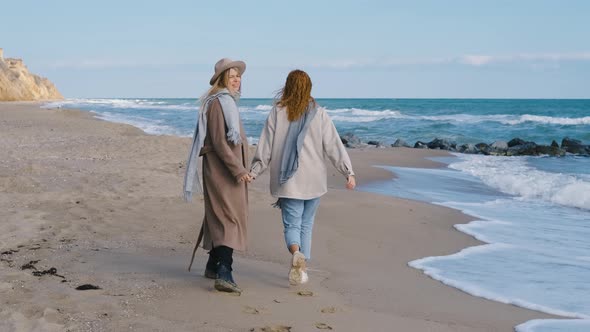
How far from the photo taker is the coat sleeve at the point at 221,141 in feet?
16.7

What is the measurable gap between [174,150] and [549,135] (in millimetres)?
24437

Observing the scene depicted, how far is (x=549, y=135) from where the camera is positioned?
35.2m

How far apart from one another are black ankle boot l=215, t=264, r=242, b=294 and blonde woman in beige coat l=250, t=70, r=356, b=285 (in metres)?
0.46

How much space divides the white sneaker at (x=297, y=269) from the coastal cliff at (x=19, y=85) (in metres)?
74.2

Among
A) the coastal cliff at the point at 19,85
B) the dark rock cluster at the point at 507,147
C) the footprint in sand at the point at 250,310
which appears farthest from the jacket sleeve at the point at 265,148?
the coastal cliff at the point at 19,85

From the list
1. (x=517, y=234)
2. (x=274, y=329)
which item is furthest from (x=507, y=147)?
(x=274, y=329)

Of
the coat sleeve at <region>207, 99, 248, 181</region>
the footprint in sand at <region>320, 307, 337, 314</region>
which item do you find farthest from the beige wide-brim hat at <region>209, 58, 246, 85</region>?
the footprint in sand at <region>320, 307, 337, 314</region>

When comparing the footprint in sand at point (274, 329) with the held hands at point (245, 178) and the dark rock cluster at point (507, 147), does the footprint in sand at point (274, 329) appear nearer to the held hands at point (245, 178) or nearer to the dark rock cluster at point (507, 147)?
the held hands at point (245, 178)

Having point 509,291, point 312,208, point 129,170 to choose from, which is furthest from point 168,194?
point 509,291

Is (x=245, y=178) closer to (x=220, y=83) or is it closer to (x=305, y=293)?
(x=220, y=83)

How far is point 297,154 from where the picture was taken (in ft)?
17.4

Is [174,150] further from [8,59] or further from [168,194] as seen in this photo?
[8,59]

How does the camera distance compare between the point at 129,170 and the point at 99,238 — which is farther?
the point at 129,170

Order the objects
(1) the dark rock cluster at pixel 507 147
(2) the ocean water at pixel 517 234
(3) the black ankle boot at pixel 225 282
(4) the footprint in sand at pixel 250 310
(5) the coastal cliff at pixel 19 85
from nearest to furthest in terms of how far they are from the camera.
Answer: (4) the footprint in sand at pixel 250 310, (3) the black ankle boot at pixel 225 282, (2) the ocean water at pixel 517 234, (1) the dark rock cluster at pixel 507 147, (5) the coastal cliff at pixel 19 85
